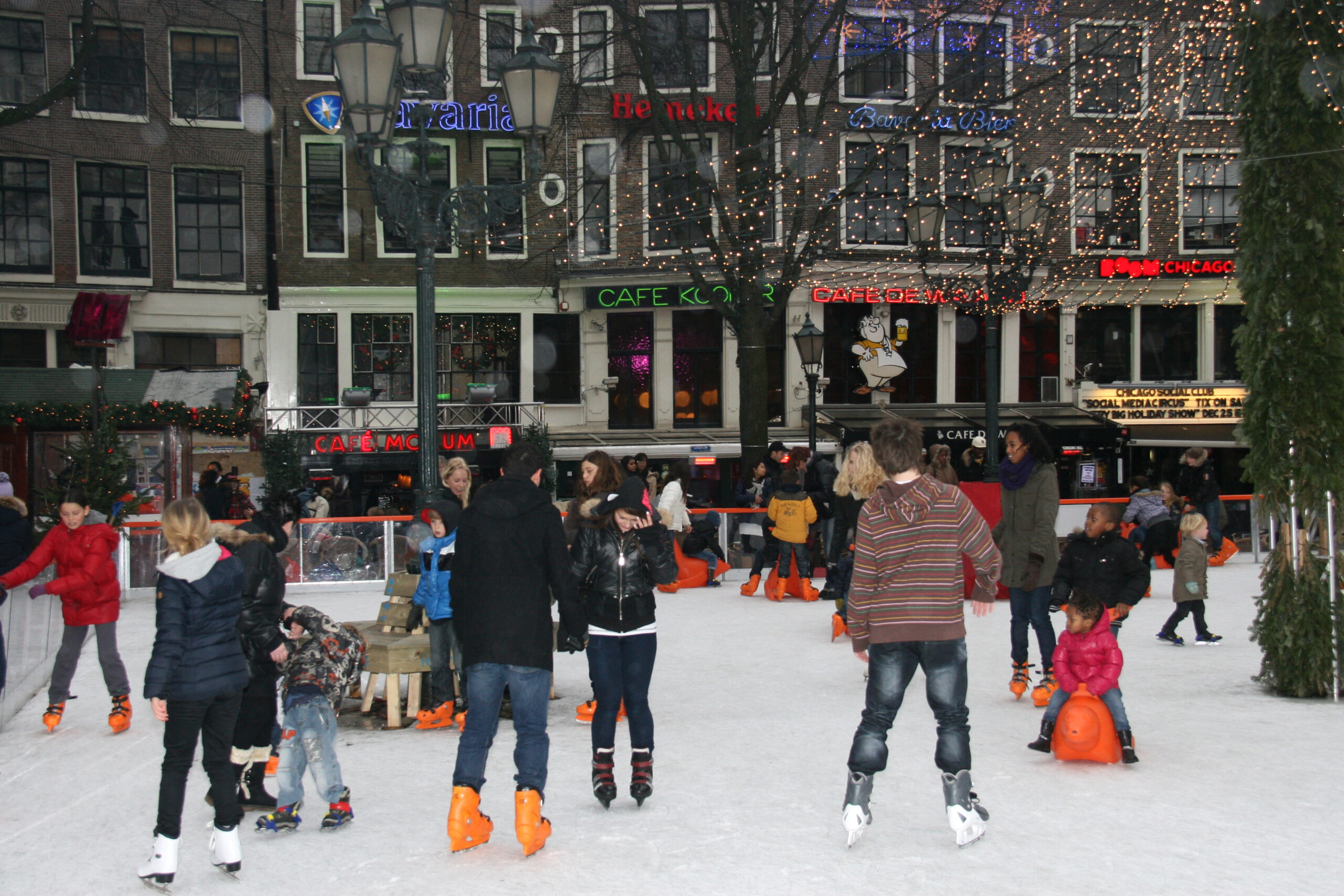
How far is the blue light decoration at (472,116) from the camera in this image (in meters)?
25.8

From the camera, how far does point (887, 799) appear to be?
5742 mm

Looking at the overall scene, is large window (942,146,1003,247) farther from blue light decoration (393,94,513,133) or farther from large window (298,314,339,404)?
large window (298,314,339,404)

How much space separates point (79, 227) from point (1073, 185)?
21618 mm

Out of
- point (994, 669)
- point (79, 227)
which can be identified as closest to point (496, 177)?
point (79, 227)

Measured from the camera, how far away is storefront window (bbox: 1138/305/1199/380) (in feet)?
92.3

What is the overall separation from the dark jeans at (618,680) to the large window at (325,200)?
871 inches

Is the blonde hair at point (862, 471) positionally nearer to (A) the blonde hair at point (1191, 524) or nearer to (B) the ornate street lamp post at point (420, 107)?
(B) the ornate street lamp post at point (420, 107)

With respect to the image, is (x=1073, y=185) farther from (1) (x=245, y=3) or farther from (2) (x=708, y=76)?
(1) (x=245, y=3)

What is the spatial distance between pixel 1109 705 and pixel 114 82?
24.4 metres

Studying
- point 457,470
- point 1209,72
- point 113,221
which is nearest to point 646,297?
point 113,221

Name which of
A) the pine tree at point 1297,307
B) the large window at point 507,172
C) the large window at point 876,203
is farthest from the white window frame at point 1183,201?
the pine tree at point 1297,307

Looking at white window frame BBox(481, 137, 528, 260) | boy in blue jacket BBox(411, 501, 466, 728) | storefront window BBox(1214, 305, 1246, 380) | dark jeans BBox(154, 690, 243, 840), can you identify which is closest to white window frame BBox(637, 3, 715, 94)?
white window frame BBox(481, 137, 528, 260)

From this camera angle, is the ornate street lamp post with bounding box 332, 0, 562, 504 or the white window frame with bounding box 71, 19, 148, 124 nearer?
the ornate street lamp post with bounding box 332, 0, 562, 504

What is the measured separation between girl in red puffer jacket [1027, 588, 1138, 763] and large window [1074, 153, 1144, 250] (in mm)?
22195
